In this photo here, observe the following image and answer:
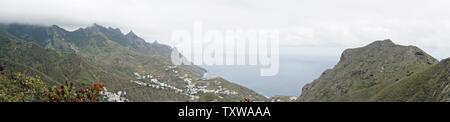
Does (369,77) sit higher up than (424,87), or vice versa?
(424,87)

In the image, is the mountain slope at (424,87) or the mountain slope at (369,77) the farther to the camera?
the mountain slope at (369,77)

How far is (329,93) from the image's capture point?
180 metres

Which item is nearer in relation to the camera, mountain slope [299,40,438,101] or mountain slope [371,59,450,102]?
mountain slope [371,59,450,102]

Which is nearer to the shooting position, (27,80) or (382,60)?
(27,80)

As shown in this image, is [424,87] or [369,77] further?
[369,77]

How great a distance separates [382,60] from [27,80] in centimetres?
19417
